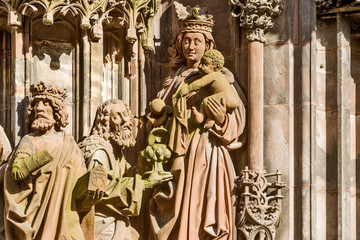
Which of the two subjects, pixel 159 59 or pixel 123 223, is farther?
pixel 159 59

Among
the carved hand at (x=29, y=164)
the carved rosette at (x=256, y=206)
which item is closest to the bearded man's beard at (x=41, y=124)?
the carved hand at (x=29, y=164)

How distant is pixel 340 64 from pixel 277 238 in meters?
1.96

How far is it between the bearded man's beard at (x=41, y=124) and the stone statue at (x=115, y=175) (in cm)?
48

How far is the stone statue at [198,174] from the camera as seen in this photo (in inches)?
751

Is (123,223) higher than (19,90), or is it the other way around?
(19,90)

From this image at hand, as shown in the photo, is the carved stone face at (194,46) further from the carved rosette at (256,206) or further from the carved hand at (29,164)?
the carved hand at (29,164)

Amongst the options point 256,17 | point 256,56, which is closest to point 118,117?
point 256,56

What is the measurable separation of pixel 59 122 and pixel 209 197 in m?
1.70

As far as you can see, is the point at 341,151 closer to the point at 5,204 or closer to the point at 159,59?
the point at 159,59

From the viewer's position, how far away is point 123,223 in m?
19.0

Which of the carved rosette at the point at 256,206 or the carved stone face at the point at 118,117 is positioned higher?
the carved stone face at the point at 118,117

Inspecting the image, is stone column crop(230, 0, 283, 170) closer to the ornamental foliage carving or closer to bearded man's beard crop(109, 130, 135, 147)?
the ornamental foliage carving

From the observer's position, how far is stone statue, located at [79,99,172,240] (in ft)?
61.7

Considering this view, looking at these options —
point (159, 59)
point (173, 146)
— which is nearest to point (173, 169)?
point (173, 146)
